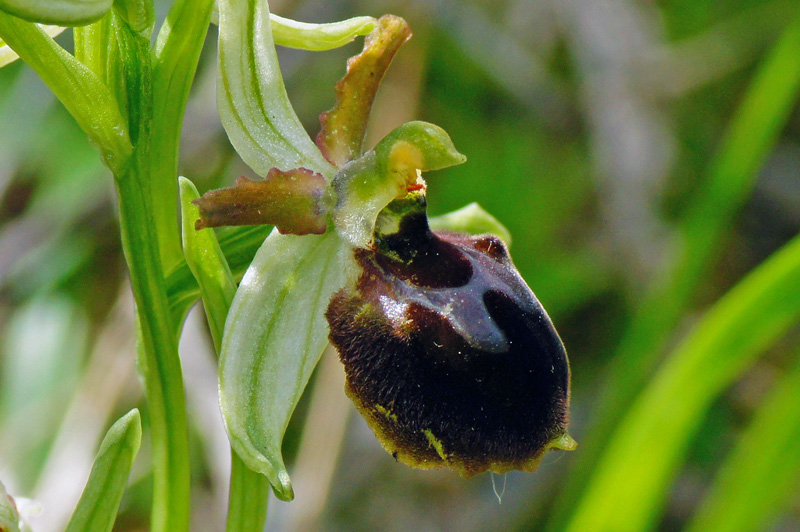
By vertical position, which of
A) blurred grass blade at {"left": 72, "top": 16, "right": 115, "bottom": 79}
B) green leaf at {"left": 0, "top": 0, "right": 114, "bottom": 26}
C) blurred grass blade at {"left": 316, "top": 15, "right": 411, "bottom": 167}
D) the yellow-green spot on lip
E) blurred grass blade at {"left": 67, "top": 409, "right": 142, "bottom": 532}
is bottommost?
blurred grass blade at {"left": 67, "top": 409, "right": 142, "bottom": 532}

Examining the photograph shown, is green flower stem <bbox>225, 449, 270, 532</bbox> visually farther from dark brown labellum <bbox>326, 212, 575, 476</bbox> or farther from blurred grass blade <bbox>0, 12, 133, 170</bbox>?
blurred grass blade <bbox>0, 12, 133, 170</bbox>

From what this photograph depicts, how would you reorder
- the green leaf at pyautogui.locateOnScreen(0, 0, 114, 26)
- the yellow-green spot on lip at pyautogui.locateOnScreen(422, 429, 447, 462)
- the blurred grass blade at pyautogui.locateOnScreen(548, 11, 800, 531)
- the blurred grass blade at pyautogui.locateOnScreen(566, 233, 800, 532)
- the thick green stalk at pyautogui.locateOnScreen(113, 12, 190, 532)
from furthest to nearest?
the blurred grass blade at pyautogui.locateOnScreen(548, 11, 800, 531) → the blurred grass blade at pyautogui.locateOnScreen(566, 233, 800, 532) → the thick green stalk at pyautogui.locateOnScreen(113, 12, 190, 532) → the yellow-green spot on lip at pyautogui.locateOnScreen(422, 429, 447, 462) → the green leaf at pyautogui.locateOnScreen(0, 0, 114, 26)

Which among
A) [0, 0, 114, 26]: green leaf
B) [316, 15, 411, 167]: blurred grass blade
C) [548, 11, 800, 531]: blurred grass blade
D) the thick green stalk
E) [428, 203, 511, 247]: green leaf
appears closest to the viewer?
[0, 0, 114, 26]: green leaf

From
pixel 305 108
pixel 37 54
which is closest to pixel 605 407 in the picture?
pixel 305 108

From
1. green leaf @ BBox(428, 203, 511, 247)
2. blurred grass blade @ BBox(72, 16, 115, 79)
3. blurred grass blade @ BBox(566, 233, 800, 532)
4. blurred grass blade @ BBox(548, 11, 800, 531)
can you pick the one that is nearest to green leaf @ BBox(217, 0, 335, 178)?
blurred grass blade @ BBox(72, 16, 115, 79)

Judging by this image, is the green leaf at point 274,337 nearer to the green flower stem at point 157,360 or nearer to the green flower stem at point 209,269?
the green flower stem at point 209,269

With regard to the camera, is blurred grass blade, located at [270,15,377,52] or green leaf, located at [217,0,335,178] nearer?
green leaf, located at [217,0,335,178]

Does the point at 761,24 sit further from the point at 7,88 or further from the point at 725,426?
the point at 7,88

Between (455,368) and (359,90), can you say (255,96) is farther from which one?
(455,368)
